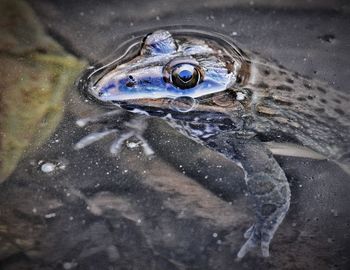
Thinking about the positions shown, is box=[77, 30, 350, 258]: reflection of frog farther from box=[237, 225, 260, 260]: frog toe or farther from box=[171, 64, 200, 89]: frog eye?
box=[237, 225, 260, 260]: frog toe

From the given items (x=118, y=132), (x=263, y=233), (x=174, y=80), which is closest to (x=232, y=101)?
(x=174, y=80)

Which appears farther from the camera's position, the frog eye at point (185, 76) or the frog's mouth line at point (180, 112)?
the frog's mouth line at point (180, 112)

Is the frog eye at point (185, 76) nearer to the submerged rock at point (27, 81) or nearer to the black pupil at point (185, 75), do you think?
the black pupil at point (185, 75)

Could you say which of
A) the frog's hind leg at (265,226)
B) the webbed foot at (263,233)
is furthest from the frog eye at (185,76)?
the webbed foot at (263,233)

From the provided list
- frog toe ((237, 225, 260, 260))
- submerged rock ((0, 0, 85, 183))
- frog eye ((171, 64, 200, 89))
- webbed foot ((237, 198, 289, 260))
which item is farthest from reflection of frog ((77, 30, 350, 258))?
submerged rock ((0, 0, 85, 183))

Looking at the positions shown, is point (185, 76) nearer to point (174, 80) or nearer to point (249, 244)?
point (174, 80)

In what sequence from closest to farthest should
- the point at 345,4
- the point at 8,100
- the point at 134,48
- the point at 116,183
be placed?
the point at 116,183, the point at 8,100, the point at 134,48, the point at 345,4

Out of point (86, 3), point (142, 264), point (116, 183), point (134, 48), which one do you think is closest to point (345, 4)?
point (134, 48)

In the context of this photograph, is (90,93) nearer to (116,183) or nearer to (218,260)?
(116,183)
